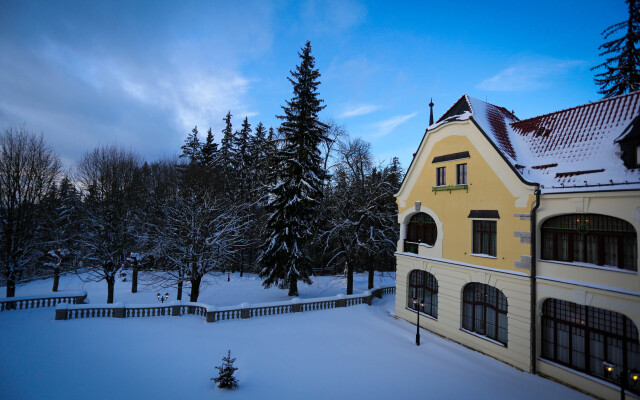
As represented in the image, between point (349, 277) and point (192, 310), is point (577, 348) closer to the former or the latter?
point (349, 277)

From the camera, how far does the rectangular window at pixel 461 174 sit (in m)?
14.4

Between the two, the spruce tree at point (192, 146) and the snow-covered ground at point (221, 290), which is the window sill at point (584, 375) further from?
the spruce tree at point (192, 146)

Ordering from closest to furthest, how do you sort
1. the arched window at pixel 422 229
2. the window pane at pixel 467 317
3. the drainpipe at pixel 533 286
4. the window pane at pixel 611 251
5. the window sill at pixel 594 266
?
the window sill at pixel 594 266
the window pane at pixel 611 251
the drainpipe at pixel 533 286
the window pane at pixel 467 317
the arched window at pixel 422 229

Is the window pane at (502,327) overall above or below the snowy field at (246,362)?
above

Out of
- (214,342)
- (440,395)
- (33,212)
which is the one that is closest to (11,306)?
(33,212)

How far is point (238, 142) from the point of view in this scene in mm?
40000

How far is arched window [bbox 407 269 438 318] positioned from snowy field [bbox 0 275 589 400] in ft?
4.62

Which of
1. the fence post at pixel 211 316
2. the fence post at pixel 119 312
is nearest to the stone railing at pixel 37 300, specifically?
the fence post at pixel 119 312

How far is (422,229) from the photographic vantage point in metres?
17.0

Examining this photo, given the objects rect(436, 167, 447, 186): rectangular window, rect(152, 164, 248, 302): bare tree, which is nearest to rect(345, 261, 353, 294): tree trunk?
rect(152, 164, 248, 302): bare tree

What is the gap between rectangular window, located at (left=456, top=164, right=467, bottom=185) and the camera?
47.3 feet

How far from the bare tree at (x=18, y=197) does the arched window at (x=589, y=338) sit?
92.9 feet

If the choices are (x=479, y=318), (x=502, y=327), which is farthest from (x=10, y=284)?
(x=502, y=327)

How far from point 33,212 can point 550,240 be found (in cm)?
2875
